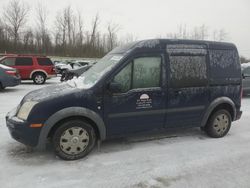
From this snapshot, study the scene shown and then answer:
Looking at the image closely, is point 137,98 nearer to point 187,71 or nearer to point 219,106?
point 187,71

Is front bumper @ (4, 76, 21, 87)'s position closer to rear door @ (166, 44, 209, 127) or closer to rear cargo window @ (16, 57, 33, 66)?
rear cargo window @ (16, 57, 33, 66)

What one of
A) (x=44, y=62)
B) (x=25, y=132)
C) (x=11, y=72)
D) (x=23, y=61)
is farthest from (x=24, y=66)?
(x=25, y=132)

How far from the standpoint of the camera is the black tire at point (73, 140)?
12.0 feet

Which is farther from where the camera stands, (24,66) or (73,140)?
(24,66)

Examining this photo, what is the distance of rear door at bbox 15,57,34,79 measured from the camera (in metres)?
13.8

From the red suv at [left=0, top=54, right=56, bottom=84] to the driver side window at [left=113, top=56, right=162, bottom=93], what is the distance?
11.8 m

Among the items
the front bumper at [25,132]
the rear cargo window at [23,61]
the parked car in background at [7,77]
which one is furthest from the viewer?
the rear cargo window at [23,61]

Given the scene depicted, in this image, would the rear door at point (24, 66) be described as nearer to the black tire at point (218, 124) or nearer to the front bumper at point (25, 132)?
the front bumper at point (25, 132)

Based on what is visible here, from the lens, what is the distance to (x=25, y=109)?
362 cm

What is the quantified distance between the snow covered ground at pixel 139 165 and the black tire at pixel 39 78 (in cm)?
1012

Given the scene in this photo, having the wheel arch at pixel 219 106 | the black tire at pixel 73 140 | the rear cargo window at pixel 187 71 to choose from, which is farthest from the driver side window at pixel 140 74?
the wheel arch at pixel 219 106

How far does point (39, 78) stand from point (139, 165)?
486 inches

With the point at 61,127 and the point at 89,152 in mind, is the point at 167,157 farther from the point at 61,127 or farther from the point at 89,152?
the point at 61,127

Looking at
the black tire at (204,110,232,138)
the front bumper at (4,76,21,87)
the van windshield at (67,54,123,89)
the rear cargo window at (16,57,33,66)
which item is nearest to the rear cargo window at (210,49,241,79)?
the black tire at (204,110,232,138)
